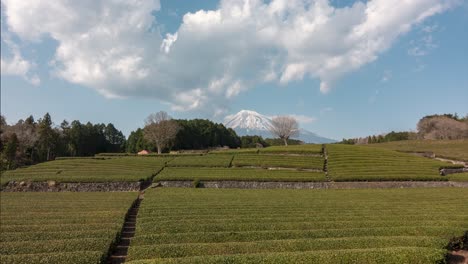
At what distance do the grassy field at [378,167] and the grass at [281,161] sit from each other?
6.60 ft

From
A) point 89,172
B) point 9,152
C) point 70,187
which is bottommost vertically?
point 70,187

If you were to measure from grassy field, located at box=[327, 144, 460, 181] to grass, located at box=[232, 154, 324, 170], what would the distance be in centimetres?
201

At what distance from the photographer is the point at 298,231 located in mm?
14469

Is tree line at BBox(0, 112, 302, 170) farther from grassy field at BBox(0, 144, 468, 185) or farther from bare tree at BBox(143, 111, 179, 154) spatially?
grassy field at BBox(0, 144, 468, 185)

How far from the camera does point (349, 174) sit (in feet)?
118

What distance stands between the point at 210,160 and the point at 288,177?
49.9 ft

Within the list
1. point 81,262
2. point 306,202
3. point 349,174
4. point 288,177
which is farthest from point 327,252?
point 349,174

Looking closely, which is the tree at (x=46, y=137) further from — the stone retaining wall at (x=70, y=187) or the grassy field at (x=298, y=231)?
the grassy field at (x=298, y=231)

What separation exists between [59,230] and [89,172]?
79.6 ft

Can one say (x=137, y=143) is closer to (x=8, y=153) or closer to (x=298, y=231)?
(x=8, y=153)

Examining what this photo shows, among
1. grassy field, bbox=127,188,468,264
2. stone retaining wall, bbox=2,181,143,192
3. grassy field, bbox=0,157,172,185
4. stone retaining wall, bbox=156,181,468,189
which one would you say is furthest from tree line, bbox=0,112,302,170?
grassy field, bbox=127,188,468,264

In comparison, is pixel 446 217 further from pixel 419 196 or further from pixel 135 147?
pixel 135 147

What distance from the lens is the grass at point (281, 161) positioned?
4172 centimetres

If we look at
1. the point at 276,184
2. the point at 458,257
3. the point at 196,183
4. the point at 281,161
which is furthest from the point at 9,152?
the point at 458,257
